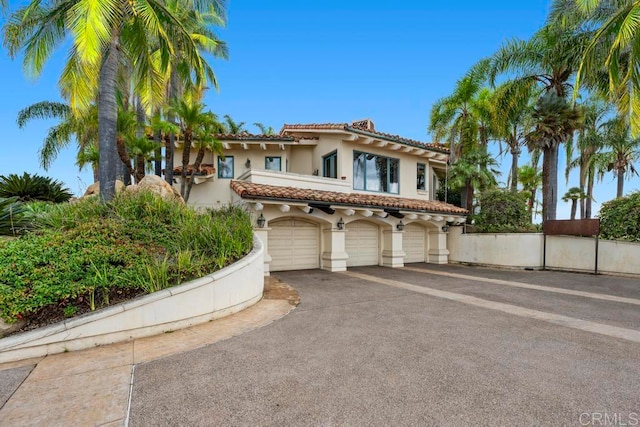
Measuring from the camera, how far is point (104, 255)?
5.83m

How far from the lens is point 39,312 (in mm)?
Result: 5172

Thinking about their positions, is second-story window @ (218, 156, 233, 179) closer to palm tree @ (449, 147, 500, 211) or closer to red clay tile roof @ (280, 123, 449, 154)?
red clay tile roof @ (280, 123, 449, 154)

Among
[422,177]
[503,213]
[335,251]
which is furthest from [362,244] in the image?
[503,213]

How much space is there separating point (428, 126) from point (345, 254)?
1444cm

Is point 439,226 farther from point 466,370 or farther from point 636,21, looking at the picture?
point 466,370

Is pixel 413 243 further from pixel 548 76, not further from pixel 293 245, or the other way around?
pixel 548 76

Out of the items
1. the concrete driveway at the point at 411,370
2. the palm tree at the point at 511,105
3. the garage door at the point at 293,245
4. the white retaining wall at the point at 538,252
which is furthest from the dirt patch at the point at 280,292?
the palm tree at the point at 511,105

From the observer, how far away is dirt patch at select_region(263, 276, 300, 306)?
27.3 feet

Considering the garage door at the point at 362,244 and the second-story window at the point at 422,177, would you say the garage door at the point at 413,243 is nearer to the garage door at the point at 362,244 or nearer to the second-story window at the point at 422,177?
the garage door at the point at 362,244

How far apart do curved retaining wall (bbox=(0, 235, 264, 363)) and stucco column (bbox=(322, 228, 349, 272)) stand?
6.81 meters

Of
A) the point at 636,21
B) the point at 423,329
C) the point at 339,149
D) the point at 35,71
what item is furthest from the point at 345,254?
the point at 35,71

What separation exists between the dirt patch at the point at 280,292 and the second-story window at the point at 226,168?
7.87 m

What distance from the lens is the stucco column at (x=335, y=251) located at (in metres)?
13.8

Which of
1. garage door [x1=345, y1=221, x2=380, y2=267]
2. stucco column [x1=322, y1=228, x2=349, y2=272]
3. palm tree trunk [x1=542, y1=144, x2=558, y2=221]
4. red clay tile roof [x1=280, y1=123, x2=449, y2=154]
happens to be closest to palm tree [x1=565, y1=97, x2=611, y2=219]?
palm tree trunk [x1=542, y1=144, x2=558, y2=221]
